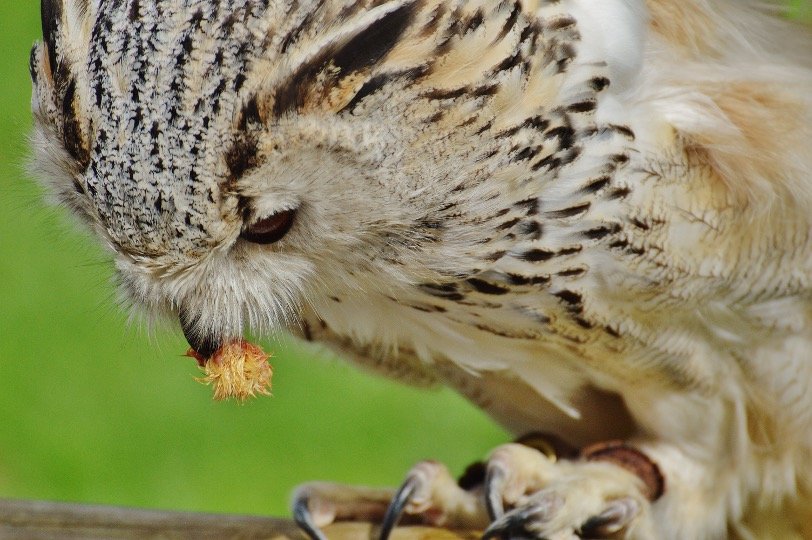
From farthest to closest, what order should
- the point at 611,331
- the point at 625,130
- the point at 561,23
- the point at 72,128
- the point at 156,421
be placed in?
the point at 156,421 < the point at 611,331 < the point at 625,130 < the point at 561,23 < the point at 72,128

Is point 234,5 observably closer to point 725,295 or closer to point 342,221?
point 342,221

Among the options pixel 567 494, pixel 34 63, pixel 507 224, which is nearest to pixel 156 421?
pixel 567 494

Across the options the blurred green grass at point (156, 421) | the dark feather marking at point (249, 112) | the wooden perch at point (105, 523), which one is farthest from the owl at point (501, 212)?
the blurred green grass at point (156, 421)

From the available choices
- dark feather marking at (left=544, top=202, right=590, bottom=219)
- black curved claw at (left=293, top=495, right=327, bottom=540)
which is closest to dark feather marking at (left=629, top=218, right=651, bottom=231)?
dark feather marking at (left=544, top=202, right=590, bottom=219)

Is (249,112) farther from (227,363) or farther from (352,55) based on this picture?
(227,363)

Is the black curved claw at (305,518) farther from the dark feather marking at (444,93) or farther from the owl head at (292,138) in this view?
the dark feather marking at (444,93)

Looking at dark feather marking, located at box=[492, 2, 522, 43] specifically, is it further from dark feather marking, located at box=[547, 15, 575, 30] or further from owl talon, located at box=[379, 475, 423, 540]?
owl talon, located at box=[379, 475, 423, 540]

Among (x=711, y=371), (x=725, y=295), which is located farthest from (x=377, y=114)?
(x=711, y=371)
